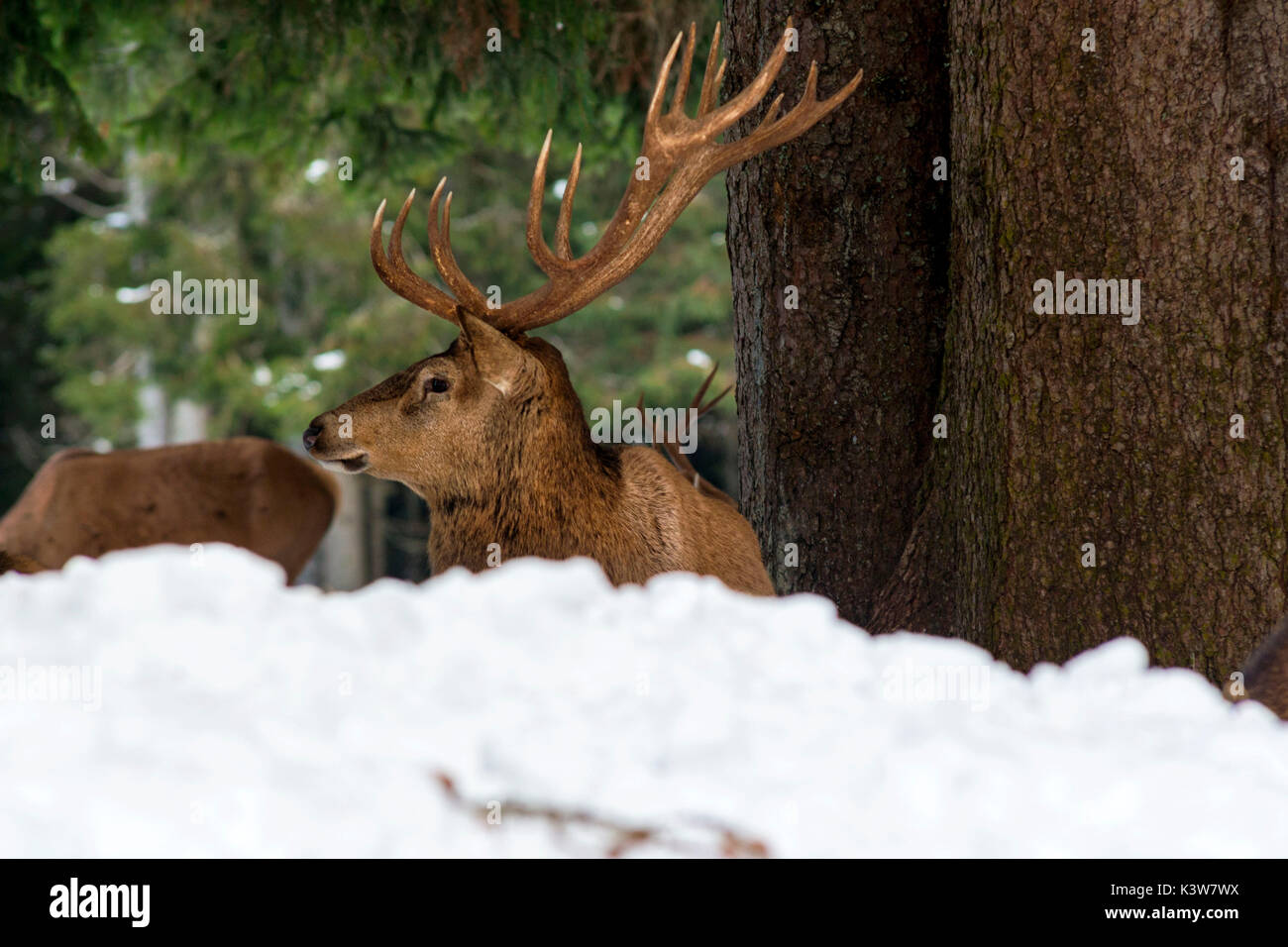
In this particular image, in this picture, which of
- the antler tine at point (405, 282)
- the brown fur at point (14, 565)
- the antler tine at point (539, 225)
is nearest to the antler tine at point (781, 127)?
the antler tine at point (539, 225)

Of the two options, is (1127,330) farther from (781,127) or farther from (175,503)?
(175,503)

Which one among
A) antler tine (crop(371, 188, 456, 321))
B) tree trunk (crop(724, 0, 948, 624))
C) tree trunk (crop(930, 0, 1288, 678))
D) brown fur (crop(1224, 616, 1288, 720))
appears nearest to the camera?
brown fur (crop(1224, 616, 1288, 720))

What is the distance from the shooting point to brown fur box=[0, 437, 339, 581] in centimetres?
667

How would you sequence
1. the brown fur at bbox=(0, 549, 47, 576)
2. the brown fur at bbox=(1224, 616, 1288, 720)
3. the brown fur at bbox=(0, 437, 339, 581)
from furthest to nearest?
the brown fur at bbox=(0, 437, 339, 581) → the brown fur at bbox=(0, 549, 47, 576) → the brown fur at bbox=(1224, 616, 1288, 720)

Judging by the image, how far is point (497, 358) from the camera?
341cm

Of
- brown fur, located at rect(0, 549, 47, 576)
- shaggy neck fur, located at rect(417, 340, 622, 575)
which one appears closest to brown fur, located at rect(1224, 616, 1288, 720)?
shaggy neck fur, located at rect(417, 340, 622, 575)

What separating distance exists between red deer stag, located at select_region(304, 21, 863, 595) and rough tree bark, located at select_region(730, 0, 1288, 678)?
550mm

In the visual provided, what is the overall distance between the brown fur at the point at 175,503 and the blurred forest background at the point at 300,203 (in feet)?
5.07

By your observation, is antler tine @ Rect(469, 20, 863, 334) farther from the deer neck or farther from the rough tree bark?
the rough tree bark

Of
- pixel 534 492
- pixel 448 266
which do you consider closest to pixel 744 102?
pixel 448 266

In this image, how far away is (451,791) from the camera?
184cm

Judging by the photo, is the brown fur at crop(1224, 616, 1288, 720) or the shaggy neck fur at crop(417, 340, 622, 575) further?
the shaggy neck fur at crop(417, 340, 622, 575)

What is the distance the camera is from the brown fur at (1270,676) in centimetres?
251
